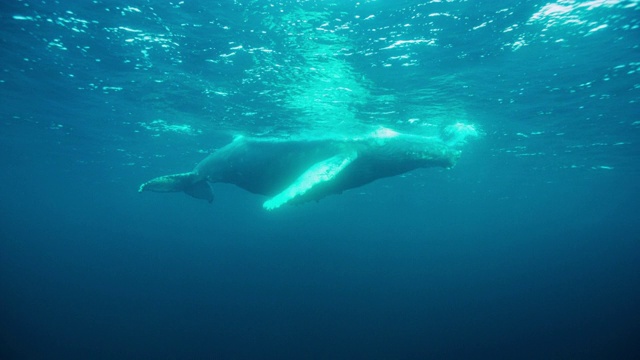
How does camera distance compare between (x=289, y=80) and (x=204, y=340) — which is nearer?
(x=289, y=80)

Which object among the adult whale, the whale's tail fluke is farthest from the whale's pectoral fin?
the whale's tail fluke

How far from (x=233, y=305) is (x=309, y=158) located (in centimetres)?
2842

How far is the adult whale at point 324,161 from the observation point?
646 centimetres

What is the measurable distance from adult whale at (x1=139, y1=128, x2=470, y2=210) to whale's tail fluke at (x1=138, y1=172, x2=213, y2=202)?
0.03m

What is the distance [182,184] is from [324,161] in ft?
16.4

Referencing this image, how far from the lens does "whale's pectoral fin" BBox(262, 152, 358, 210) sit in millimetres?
5376

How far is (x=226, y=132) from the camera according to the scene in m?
23.5

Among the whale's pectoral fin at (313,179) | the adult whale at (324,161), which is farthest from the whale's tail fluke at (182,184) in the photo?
the whale's pectoral fin at (313,179)

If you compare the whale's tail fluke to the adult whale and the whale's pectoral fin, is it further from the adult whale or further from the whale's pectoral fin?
the whale's pectoral fin

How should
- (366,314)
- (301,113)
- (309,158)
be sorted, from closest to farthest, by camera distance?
1. (309,158)
2. (301,113)
3. (366,314)

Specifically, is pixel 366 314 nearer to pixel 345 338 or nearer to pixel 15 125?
pixel 345 338

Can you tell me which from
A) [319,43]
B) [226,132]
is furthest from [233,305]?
[319,43]

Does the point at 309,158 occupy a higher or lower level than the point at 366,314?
higher

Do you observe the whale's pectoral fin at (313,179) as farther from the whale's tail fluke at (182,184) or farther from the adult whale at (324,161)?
the whale's tail fluke at (182,184)
